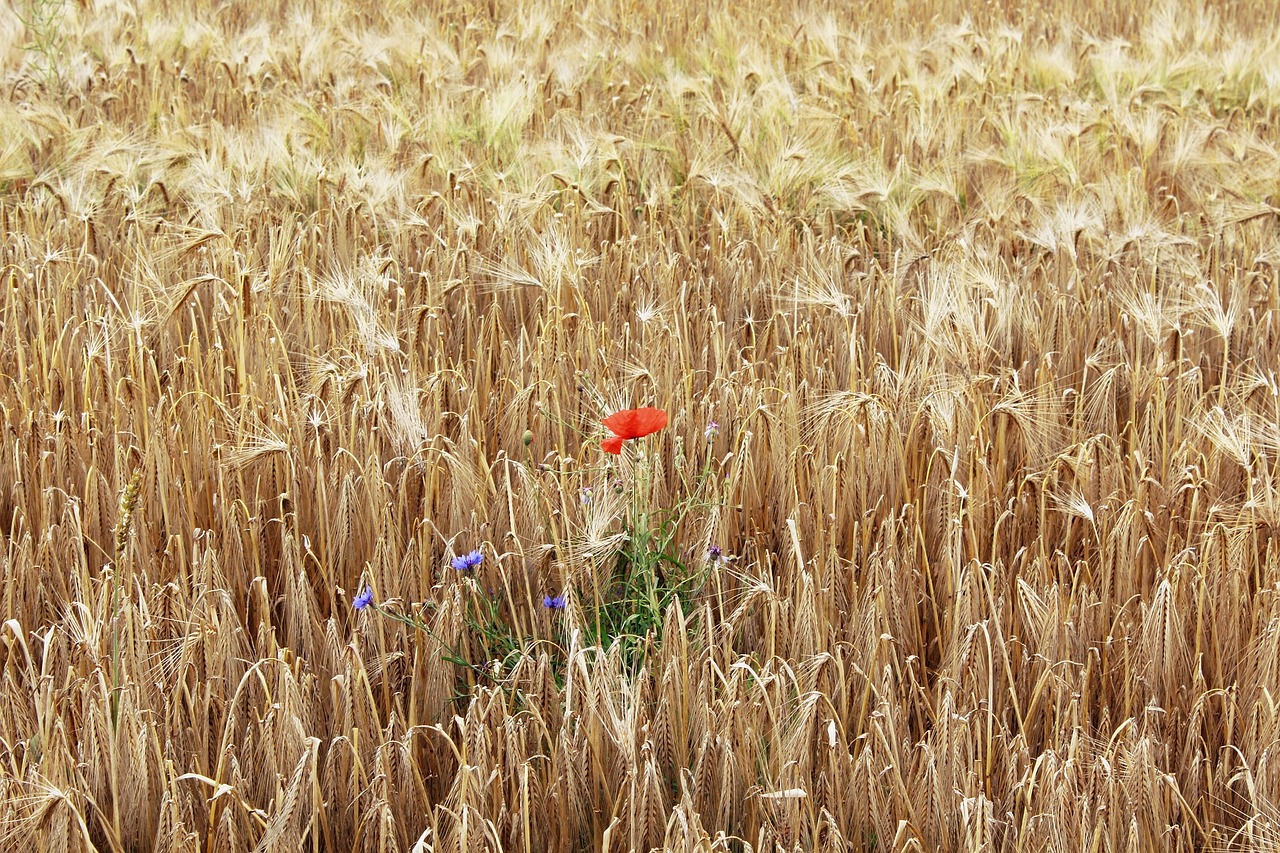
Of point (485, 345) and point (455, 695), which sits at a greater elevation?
point (485, 345)

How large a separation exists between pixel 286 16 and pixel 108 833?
482 cm

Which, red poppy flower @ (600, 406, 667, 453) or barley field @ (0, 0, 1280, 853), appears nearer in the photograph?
barley field @ (0, 0, 1280, 853)

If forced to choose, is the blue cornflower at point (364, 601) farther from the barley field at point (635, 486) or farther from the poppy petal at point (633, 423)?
the poppy petal at point (633, 423)

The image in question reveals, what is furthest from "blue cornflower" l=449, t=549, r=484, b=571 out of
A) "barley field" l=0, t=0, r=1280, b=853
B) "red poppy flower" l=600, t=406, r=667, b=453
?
"red poppy flower" l=600, t=406, r=667, b=453

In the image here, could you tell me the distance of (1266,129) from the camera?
4.18 meters

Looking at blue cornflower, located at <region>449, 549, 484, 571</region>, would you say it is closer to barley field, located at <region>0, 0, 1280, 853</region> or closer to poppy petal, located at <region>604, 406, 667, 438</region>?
barley field, located at <region>0, 0, 1280, 853</region>

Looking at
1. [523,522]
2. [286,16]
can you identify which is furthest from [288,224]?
[286,16]

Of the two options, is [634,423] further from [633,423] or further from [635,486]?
[635,486]

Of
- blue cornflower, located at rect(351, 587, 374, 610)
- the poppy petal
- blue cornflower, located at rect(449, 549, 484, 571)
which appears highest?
the poppy petal

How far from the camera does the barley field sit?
1284mm

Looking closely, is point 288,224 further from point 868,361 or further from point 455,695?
point 455,695

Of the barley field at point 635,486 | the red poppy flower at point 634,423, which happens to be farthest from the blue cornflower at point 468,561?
the red poppy flower at point 634,423

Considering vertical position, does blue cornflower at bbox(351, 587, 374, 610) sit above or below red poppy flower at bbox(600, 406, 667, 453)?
below

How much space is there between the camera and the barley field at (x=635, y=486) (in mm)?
1284
